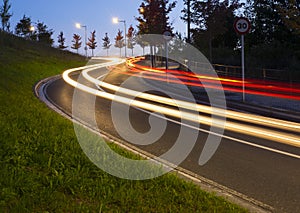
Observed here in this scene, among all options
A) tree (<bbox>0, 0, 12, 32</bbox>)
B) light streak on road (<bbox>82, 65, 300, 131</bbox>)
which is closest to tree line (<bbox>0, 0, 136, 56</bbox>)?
tree (<bbox>0, 0, 12, 32</bbox>)

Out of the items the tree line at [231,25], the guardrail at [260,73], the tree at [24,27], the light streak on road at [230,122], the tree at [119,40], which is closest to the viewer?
the light streak on road at [230,122]

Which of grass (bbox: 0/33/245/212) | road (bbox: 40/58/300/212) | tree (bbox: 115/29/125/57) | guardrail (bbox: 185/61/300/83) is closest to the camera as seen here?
grass (bbox: 0/33/245/212)

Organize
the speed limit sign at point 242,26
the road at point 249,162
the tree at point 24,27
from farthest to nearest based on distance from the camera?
the tree at point 24,27 → the speed limit sign at point 242,26 → the road at point 249,162

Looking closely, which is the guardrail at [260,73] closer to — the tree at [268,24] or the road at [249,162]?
the tree at [268,24]

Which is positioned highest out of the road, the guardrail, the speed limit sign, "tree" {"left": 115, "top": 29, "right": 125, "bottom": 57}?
"tree" {"left": 115, "top": 29, "right": 125, "bottom": 57}

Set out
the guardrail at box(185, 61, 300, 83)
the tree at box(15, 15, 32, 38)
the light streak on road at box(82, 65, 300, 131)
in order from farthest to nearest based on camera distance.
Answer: the tree at box(15, 15, 32, 38)
the guardrail at box(185, 61, 300, 83)
the light streak on road at box(82, 65, 300, 131)

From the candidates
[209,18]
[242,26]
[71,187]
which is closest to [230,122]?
[242,26]

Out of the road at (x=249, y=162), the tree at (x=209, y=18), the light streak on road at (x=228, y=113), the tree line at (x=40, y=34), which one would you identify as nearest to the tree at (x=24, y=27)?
the tree line at (x=40, y=34)

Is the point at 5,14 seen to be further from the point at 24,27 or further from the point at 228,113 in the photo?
the point at 228,113

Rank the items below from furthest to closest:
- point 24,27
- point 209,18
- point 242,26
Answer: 1. point 24,27
2. point 209,18
3. point 242,26

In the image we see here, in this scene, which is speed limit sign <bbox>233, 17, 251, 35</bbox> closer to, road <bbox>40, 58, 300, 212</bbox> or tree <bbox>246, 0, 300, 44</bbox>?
Result: road <bbox>40, 58, 300, 212</bbox>

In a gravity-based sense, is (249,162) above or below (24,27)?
below

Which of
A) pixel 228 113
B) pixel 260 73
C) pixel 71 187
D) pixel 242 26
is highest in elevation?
pixel 242 26

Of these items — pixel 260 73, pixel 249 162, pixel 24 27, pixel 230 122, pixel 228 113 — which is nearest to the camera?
pixel 249 162
